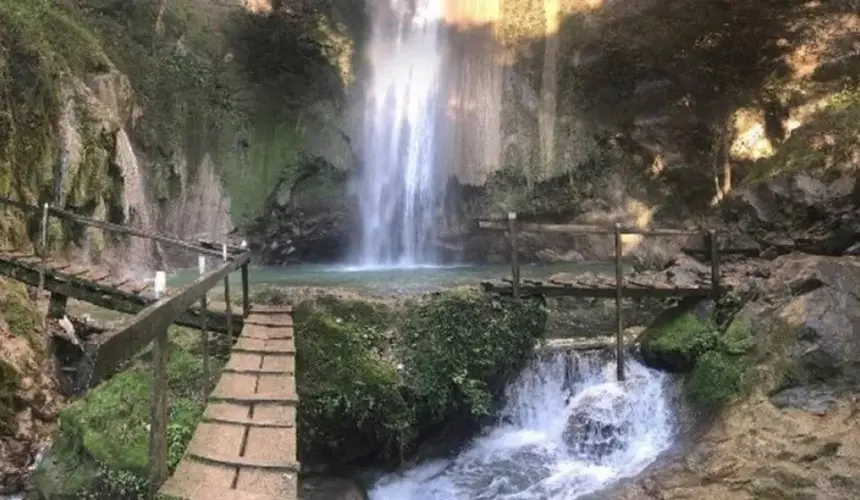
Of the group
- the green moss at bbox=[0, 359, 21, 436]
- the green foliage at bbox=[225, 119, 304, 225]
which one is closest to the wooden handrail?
the green moss at bbox=[0, 359, 21, 436]

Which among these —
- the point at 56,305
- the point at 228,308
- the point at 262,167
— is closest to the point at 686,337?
the point at 228,308

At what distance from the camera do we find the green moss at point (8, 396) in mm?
6809

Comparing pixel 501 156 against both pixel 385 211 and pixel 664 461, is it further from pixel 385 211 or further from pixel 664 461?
pixel 664 461

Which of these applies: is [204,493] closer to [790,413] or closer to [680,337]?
[790,413]

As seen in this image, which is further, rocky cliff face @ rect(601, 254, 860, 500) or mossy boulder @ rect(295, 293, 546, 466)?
mossy boulder @ rect(295, 293, 546, 466)

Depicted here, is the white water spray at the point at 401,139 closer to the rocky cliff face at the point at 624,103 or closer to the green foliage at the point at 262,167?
the rocky cliff face at the point at 624,103

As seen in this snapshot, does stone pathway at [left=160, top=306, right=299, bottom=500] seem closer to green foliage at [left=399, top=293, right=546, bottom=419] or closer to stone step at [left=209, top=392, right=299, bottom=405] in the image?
stone step at [left=209, top=392, right=299, bottom=405]

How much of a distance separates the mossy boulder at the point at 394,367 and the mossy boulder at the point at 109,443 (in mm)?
1445

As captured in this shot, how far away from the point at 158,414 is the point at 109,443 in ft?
7.85

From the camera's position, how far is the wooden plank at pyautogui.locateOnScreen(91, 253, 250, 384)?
2248 mm

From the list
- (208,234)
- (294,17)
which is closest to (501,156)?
(294,17)

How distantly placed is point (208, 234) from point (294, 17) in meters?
7.85

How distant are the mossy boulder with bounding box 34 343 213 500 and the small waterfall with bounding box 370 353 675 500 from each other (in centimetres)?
278

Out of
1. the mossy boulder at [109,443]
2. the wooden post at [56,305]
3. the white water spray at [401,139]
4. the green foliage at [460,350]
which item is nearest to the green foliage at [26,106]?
the wooden post at [56,305]
